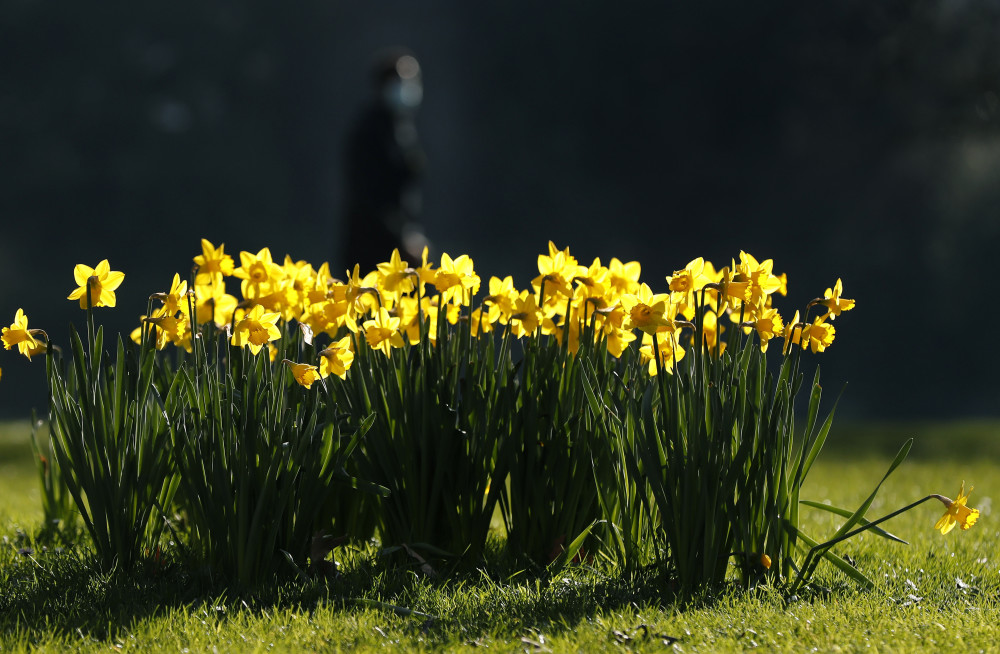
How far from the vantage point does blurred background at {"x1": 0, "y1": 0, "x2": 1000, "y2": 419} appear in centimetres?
1448

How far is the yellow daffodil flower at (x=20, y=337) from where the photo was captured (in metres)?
3.25

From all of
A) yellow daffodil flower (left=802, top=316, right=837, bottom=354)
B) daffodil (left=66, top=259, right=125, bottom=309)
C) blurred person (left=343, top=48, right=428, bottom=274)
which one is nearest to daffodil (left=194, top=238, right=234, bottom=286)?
daffodil (left=66, top=259, right=125, bottom=309)

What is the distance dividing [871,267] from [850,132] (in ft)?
7.23

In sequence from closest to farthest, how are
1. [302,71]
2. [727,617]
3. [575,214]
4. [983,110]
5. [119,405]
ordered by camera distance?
[727,617] → [119,405] → [983,110] → [575,214] → [302,71]

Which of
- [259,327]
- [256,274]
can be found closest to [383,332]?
[259,327]

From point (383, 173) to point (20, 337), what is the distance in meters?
5.50

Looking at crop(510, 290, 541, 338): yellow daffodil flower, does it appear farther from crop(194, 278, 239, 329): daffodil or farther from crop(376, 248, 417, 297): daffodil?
crop(194, 278, 239, 329): daffodil

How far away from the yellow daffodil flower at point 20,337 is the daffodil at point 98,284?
19 centimetres

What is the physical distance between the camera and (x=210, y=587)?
328 cm

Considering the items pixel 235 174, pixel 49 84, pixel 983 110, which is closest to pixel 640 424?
pixel 983 110

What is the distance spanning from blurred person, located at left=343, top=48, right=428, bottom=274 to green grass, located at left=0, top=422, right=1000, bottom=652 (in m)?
4.94

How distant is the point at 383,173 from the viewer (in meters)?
8.55

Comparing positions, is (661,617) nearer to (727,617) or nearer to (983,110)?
(727,617)

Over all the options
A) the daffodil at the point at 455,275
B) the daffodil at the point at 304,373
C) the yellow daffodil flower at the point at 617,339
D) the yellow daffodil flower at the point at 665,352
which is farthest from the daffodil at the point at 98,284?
the yellow daffodil flower at the point at 665,352
